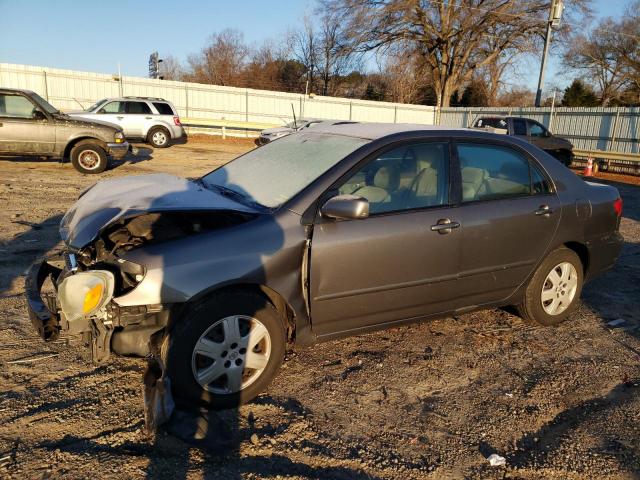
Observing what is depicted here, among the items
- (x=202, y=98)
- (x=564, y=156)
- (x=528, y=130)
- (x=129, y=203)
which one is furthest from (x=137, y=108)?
(x=129, y=203)

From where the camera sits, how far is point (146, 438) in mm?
2678

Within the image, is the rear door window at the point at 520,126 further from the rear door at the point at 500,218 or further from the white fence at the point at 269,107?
the rear door at the point at 500,218

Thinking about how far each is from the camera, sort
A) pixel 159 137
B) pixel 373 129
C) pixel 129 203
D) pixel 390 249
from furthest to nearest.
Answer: pixel 159 137, pixel 373 129, pixel 390 249, pixel 129 203

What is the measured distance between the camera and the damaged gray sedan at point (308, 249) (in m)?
2.82

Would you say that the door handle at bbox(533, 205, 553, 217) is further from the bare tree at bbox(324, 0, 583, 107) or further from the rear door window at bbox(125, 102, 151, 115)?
the bare tree at bbox(324, 0, 583, 107)

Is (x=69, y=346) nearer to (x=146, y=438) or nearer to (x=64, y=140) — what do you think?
(x=146, y=438)

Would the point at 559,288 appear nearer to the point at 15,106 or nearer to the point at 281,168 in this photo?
the point at 281,168

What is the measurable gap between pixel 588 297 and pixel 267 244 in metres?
3.84


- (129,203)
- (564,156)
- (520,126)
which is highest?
(520,126)

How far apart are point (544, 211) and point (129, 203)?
10.3 feet

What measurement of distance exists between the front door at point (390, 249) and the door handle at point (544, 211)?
0.88 metres

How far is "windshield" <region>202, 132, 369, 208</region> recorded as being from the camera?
11.4 ft

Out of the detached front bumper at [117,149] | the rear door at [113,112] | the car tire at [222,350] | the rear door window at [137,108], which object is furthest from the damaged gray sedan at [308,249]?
the rear door window at [137,108]

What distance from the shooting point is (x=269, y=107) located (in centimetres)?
2856
